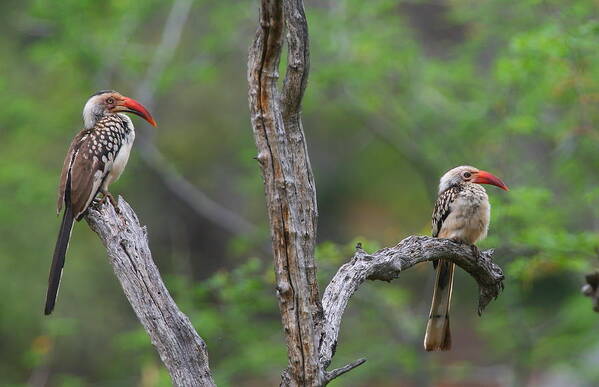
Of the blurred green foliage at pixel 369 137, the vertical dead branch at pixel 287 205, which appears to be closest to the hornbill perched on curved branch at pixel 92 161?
the vertical dead branch at pixel 287 205

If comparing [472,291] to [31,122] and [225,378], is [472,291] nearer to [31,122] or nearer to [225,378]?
[225,378]

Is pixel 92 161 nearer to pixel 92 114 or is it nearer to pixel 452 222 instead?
pixel 92 114

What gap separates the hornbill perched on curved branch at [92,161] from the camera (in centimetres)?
406

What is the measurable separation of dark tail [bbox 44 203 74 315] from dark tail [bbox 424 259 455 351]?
1.75 metres

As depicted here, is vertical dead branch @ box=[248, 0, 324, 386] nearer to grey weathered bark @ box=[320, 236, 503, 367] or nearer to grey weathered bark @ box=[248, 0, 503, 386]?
grey weathered bark @ box=[248, 0, 503, 386]

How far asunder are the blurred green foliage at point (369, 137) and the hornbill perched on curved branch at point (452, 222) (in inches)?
50.2

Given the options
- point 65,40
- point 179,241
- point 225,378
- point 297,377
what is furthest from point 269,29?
point 179,241

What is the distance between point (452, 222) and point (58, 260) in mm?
2129

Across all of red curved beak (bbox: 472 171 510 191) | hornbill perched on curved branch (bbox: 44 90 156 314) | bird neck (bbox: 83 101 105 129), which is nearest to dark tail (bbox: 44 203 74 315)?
hornbill perched on curved branch (bbox: 44 90 156 314)

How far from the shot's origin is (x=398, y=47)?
8.96 m

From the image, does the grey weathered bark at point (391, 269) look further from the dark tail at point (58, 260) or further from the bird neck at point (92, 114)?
the bird neck at point (92, 114)

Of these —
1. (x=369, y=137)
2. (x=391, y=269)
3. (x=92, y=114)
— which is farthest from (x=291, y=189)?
(x=369, y=137)

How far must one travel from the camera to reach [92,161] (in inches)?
180

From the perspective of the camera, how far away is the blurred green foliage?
7.20m
